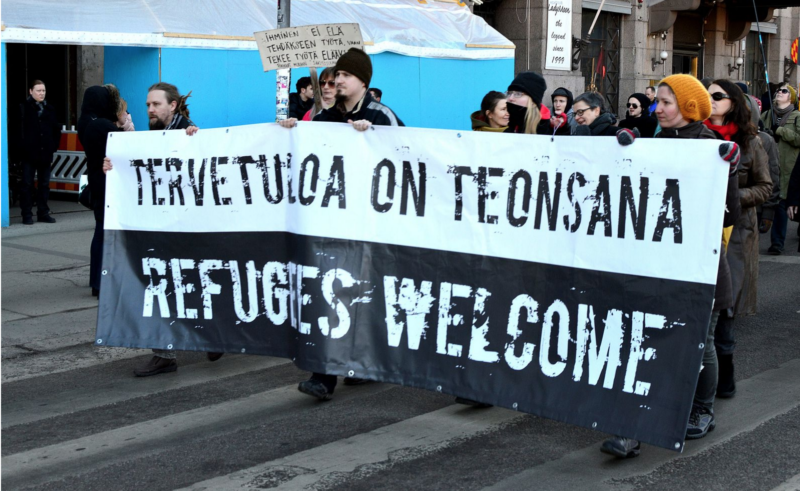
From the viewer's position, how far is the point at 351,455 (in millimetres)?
4754

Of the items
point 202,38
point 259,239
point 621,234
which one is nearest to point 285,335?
point 259,239

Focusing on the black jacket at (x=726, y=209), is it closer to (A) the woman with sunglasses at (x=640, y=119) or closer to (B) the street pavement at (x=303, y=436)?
(B) the street pavement at (x=303, y=436)

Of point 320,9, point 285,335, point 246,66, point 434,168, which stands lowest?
point 285,335

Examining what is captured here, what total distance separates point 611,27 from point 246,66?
11.7 metres

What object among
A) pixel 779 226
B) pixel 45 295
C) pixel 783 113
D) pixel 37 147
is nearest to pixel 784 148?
pixel 783 113

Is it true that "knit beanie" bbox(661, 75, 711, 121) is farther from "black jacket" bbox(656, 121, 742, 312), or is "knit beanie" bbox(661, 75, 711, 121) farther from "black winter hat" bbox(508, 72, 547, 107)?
"black winter hat" bbox(508, 72, 547, 107)

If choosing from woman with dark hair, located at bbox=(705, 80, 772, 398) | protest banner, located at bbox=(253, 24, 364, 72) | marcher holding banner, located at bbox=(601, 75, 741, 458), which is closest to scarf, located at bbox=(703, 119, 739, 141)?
woman with dark hair, located at bbox=(705, 80, 772, 398)

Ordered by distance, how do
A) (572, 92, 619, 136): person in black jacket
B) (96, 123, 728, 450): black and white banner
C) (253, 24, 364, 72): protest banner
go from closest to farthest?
(96, 123, 728, 450): black and white banner → (253, 24, 364, 72): protest banner → (572, 92, 619, 136): person in black jacket

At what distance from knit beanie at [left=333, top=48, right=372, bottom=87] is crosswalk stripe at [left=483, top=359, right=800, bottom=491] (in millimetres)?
2413

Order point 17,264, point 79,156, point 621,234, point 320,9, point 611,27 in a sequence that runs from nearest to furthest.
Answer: point 621,234 < point 17,264 < point 79,156 < point 320,9 < point 611,27

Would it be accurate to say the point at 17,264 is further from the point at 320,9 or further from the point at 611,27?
the point at 611,27

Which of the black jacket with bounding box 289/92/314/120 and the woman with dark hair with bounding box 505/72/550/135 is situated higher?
the black jacket with bounding box 289/92/314/120

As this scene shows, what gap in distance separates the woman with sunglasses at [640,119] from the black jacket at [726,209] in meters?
5.78

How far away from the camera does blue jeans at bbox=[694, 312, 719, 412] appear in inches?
193
